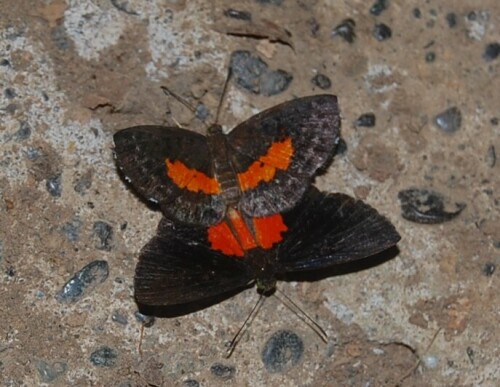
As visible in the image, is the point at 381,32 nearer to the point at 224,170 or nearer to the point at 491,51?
the point at 491,51

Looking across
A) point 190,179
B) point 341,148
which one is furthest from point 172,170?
point 341,148

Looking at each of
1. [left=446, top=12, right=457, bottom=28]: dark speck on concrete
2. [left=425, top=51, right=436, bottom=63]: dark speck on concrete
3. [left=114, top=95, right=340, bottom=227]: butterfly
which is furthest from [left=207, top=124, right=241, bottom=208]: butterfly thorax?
[left=446, top=12, right=457, bottom=28]: dark speck on concrete

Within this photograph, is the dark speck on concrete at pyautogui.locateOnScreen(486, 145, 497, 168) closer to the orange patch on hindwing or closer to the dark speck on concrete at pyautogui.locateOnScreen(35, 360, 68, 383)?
the orange patch on hindwing

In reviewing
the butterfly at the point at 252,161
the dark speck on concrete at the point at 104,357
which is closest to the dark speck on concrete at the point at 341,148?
the butterfly at the point at 252,161

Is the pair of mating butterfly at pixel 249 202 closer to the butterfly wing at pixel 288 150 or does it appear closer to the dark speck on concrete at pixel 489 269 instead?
the butterfly wing at pixel 288 150

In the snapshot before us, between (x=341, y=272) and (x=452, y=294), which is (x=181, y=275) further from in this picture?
(x=452, y=294)

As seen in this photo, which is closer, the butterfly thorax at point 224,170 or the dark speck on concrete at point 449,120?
the butterfly thorax at point 224,170

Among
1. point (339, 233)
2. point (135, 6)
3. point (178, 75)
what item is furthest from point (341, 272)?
point (135, 6)
